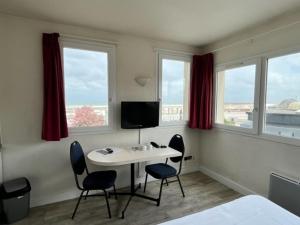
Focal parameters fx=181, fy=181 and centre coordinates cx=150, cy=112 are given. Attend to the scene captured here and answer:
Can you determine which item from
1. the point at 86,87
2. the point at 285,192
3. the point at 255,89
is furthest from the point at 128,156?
the point at 255,89

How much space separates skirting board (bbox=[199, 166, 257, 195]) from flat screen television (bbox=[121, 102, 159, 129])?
4.92 feet

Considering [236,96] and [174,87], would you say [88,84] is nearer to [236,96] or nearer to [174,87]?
[174,87]

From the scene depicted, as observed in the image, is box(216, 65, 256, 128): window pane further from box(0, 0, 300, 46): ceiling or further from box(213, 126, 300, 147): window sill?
box(0, 0, 300, 46): ceiling

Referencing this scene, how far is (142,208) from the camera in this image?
2490mm

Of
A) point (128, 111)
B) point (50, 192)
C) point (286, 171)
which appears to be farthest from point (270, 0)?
point (50, 192)

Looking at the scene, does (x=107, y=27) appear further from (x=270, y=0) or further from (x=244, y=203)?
(x=244, y=203)

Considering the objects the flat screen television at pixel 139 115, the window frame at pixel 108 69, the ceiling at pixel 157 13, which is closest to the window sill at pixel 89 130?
the window frame at pixel 108 69

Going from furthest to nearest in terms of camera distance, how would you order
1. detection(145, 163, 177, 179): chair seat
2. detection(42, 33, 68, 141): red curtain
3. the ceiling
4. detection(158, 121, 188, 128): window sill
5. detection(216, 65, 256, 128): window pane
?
detection(158, 121, 188, 128): window sill < detection(216, 65, 256, 128): window pane < detection(145, 163, 177, 179): chair seat < detection(42, 33, 68, 141): red curtain < the ceiling

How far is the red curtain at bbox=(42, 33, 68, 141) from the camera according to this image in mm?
2438

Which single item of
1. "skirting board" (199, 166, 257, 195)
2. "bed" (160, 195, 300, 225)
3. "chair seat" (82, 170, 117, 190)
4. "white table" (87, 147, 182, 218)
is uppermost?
"white table" (87, 147, 182, 218)

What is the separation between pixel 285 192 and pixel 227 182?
1.05m

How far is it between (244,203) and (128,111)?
6.52ft

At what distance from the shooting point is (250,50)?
276 cm

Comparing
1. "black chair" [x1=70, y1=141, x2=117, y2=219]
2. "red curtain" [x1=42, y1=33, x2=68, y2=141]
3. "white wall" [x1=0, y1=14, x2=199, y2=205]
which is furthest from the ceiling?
"black chair" [x1=70, y1=141, x2=117, y2=219]
